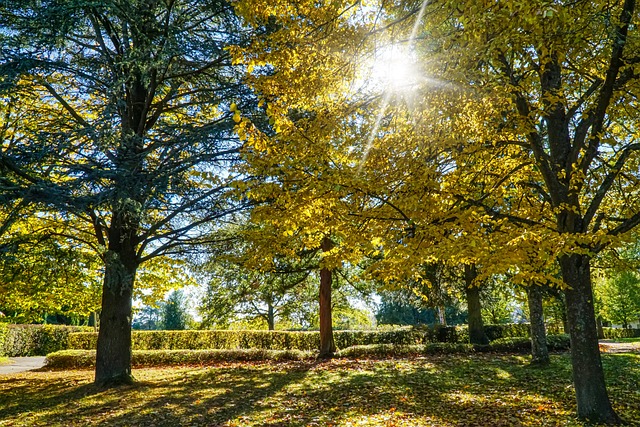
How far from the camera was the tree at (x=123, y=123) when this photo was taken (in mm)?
7371

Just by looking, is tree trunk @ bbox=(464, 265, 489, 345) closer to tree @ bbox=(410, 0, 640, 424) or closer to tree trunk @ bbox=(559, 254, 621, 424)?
tree @ bbox=(410, 0, 640, 424)

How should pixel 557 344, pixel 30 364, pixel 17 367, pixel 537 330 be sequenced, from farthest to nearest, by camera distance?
pixel 30 364 → pixel 17 367 → pixel 557 344 → pixel 537 330

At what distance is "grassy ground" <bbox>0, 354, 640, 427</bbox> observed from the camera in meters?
6.53

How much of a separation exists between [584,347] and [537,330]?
274 inches

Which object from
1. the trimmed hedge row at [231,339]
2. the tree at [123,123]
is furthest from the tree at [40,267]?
the trimmed hedge row at [231,339]

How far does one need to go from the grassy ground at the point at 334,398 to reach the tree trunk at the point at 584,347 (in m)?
0.38

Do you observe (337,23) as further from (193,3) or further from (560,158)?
(193,3)

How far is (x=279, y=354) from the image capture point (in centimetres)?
1672

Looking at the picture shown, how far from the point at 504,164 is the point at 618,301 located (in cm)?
3369

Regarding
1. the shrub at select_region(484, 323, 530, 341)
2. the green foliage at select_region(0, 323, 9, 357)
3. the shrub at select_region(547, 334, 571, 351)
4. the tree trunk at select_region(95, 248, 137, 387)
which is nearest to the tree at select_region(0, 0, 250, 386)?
the tree trunk at select_region(95, 248, 137, 387)

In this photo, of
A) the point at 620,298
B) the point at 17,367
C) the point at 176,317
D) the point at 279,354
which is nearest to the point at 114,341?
the point at 279,354

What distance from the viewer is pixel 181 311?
6150 centimetres

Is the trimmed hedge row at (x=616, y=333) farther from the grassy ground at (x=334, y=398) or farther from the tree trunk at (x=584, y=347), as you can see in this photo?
the tree trunk at (x=584, y=347)

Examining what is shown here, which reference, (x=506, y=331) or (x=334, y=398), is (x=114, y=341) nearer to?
(x=334, y=398)
